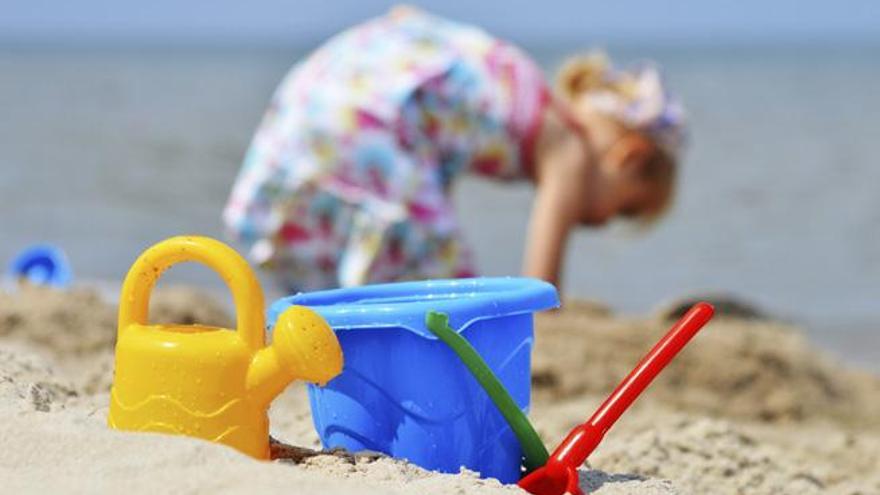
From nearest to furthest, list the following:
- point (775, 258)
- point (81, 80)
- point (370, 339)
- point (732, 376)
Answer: point (370, 339)
point (732, 376)
point (775, 258)
point (81, 80)

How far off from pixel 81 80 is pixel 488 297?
21.2 meters

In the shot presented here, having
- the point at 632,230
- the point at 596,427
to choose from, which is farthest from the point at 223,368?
the point at 632,230

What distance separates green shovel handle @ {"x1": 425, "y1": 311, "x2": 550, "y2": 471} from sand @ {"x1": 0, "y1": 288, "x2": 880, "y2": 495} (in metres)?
0.07

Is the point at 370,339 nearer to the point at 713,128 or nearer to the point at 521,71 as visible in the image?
the point at 521,71

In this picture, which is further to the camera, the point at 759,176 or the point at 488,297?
the point at 759,176

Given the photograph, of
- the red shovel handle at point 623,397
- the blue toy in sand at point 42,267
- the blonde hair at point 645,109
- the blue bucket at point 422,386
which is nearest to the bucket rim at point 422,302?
the blue bucket at point 422,386

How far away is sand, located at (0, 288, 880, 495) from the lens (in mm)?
1436

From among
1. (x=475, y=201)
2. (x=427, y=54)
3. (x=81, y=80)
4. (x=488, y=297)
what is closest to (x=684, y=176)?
(x=475, y=201)

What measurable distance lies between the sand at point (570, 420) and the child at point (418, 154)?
0.29 meters

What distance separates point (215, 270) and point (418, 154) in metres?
2.31

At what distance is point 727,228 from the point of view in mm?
6797

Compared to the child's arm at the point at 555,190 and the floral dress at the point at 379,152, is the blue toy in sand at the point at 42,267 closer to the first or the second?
the floral dress at the point at 379,152

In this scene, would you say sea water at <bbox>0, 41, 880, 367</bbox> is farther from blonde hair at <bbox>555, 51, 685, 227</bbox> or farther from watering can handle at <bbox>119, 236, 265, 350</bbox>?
watering can handle at <bbox>119, 236, 265, 350</bbox>

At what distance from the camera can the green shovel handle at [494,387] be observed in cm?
160
